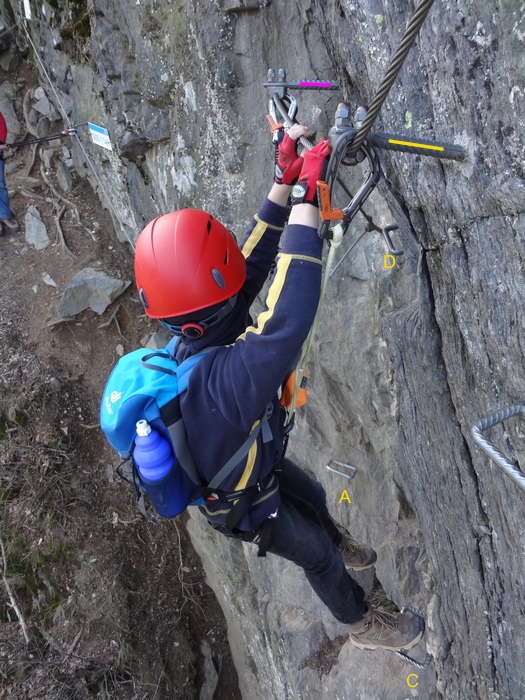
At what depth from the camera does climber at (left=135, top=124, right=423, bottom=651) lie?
7.06 ft

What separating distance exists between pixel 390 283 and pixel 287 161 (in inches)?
49.6

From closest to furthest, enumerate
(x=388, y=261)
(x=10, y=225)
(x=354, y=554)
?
(x=388, y=261) < (x=354, y=554) < (x=10, y=225)

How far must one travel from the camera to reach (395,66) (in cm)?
172

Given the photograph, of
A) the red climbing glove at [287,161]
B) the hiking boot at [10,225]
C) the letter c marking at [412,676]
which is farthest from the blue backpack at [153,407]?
A: the hiking boot at [10,225]

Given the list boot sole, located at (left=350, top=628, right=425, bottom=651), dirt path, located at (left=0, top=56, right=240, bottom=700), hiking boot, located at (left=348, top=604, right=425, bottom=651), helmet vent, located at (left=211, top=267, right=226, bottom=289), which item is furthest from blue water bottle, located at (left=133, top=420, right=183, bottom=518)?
dirt path, located at (left=0, top=56, right=240, bottom=700)

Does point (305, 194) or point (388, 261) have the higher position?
point (305, 194)

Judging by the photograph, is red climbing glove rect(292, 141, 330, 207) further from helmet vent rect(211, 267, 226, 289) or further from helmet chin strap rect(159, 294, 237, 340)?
helmet chin strap rect(159, 294, 237, 340)

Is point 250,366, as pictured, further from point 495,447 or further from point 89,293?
point 89,293

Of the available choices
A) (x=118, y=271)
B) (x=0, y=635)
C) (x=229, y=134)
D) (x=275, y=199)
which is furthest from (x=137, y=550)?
(x=275, y=199)

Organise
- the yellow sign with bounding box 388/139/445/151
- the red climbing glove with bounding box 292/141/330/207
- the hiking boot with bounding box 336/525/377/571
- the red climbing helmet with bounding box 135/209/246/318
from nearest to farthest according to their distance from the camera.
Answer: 1. the yellow sign with bounding box 388/139/445/151
2. the red climbing glove with bounding box 292/141/330/207
3. the red climbing helmet with bounding box 135/209/246/318
4. the hiking boot with bounding box 336/525/377/571

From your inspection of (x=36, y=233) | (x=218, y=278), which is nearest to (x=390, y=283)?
(x=218, y=278)

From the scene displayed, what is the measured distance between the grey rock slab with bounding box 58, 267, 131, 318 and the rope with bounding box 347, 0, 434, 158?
7.07 metres

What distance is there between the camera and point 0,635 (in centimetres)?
733

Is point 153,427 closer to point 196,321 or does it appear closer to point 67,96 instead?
point 196,321
